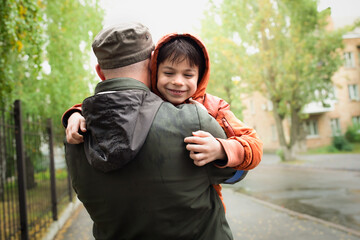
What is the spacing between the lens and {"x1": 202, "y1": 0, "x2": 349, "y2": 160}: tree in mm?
19531

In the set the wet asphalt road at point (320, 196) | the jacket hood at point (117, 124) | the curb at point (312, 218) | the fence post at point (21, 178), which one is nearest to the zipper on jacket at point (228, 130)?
the jacket hood at point (117, 124)

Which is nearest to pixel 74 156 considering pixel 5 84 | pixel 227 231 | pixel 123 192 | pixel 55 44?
pixel 123 192

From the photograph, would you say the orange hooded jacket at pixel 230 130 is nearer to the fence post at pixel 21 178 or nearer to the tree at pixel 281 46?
the fence post at pixel 21 178

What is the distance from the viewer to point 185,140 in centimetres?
136

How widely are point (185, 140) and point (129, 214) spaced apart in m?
0.42

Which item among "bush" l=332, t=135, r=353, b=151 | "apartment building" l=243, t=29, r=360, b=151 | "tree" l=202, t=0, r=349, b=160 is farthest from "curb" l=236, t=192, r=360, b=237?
"apartment building" l=243, t=29, r=360, b=151

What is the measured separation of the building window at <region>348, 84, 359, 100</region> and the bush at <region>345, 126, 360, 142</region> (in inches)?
149

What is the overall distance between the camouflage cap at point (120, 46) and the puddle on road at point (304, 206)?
6.46 m

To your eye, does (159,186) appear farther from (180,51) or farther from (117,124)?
(180,51)

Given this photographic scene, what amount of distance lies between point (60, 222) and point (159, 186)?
7.18 m

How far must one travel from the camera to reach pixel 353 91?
3284 cm

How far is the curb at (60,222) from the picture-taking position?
6412 mm

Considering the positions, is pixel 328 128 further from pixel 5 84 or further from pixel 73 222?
pixel 5 84

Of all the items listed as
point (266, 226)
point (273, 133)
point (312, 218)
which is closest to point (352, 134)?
point (273, 133)
